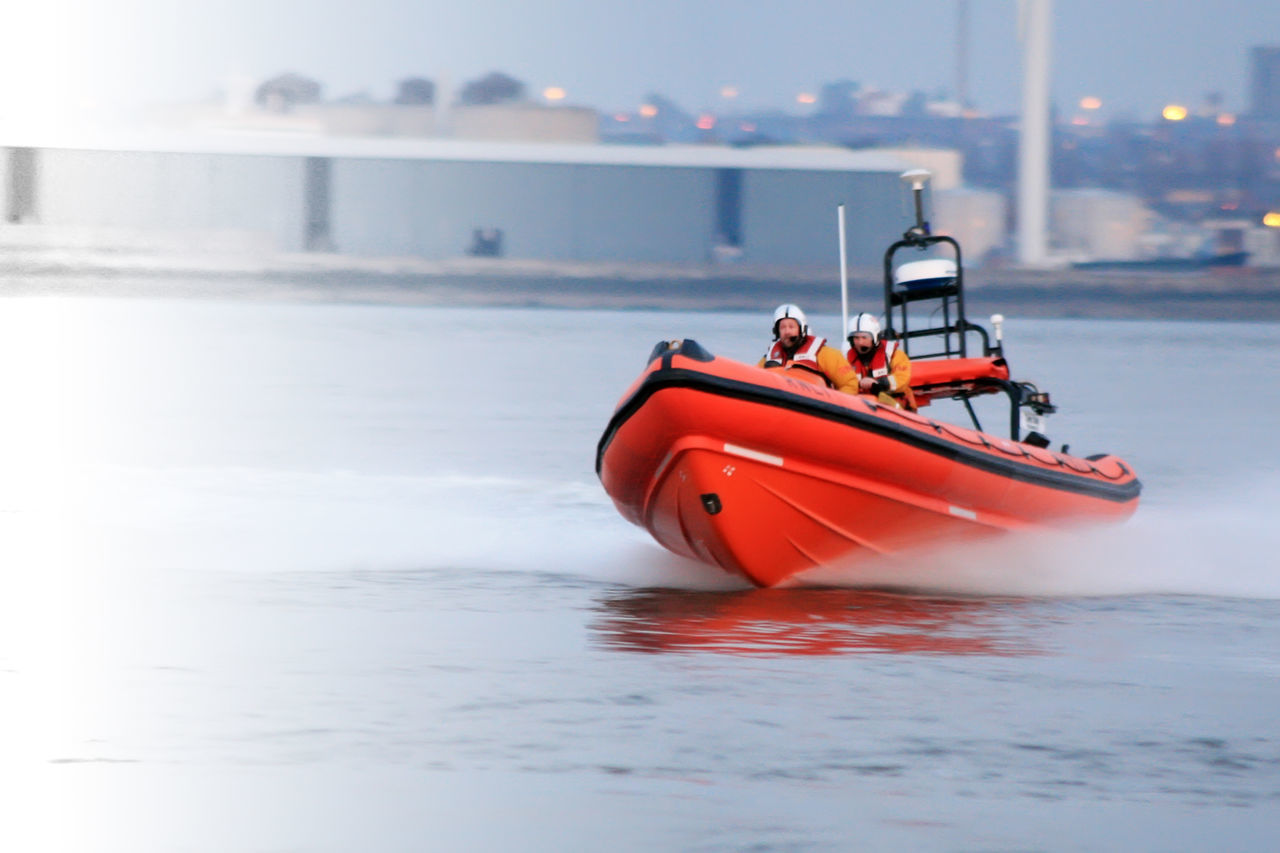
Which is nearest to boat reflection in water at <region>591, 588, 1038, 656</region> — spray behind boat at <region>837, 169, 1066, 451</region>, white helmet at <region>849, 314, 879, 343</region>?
white helmet at <region>849, 314, 879, 343</region>

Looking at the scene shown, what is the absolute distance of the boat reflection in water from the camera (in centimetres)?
704

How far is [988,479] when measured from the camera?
325 inches

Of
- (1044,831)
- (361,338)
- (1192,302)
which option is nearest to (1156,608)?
(1044,831)

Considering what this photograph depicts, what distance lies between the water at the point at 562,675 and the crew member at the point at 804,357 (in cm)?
96

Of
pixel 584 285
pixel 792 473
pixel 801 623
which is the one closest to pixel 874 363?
pixel 792 473

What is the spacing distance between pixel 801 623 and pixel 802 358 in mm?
1205

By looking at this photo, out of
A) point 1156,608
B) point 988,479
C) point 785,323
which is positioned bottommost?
point 1156,608

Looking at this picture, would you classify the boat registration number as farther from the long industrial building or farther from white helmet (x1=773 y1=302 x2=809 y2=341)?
the long industrial building

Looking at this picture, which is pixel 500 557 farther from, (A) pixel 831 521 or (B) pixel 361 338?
(B) pixel 361 338

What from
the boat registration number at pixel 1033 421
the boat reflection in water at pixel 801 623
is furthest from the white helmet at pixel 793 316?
the boat registration number at pixel 1033 421

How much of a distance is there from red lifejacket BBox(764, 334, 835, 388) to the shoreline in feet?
133

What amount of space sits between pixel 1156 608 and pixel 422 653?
3.45 metres

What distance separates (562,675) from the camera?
6.45 meters

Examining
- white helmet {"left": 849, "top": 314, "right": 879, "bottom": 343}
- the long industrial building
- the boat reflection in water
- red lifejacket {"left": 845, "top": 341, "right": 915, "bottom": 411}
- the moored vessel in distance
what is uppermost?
the long industrial building
